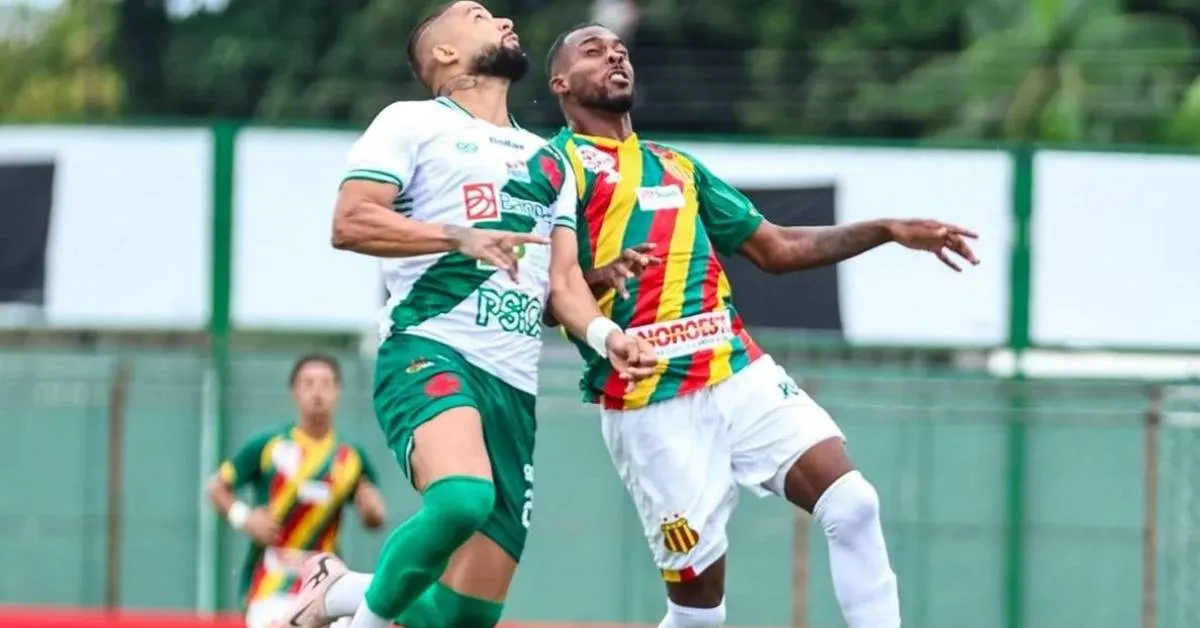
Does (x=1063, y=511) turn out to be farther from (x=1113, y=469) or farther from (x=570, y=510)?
(x=570, y=510)

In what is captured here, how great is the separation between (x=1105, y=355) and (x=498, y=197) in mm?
9416

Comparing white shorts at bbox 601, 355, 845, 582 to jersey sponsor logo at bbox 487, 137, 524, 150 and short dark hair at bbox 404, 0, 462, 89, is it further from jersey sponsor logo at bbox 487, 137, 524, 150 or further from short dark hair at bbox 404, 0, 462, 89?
short dark hair at bbox 404, 0, 462, 89

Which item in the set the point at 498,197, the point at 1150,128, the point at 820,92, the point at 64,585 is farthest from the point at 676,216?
the point at 820,92

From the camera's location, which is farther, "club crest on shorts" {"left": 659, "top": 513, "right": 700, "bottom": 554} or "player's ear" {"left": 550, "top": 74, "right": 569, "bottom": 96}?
"player's ear" {"left": 550, "top": 74, "right": 569, "bottom": 96}

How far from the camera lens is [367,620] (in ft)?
22.7

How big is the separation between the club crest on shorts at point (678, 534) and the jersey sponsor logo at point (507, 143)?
135 centimetres

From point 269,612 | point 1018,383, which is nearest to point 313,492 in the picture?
point 269,612

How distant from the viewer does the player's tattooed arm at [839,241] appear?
7.57 m

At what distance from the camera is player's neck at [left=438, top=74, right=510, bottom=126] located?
23.8 feet

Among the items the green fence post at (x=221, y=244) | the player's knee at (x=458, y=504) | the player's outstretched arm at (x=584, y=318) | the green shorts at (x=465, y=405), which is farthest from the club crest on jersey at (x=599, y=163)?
the green fence post at (x=221, y=244)

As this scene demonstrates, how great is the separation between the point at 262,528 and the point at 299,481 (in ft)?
2.09

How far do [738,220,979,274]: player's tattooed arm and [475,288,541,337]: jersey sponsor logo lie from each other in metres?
1.17

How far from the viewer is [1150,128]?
948 inches

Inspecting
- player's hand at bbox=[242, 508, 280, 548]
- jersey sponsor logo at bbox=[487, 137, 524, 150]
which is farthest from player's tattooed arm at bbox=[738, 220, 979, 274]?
player's hand at bbox=[242, 508, 280, 548]
